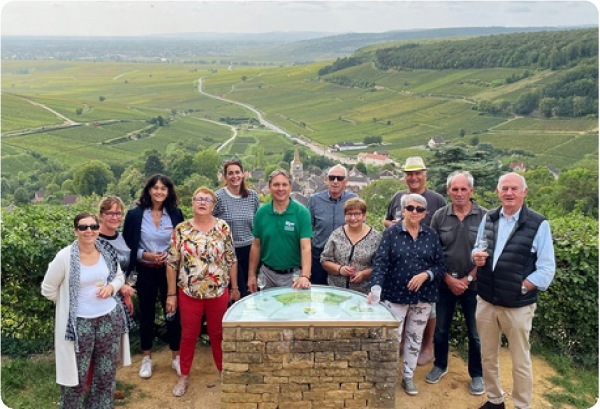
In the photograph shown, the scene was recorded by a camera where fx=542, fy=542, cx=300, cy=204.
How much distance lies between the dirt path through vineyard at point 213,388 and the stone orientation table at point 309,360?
55 centimetres

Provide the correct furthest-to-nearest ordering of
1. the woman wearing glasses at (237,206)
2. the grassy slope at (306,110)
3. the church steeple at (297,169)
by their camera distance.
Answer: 1. the grassy slope at (306,110)
2. the church steeple at (297,169)
3. the woman wearing glasses at (237,206)

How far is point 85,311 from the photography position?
3.49 metres

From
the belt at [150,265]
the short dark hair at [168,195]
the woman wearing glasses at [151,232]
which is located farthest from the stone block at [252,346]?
the short dark hair at [168,195]

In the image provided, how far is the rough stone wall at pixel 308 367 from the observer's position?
353 centimetres

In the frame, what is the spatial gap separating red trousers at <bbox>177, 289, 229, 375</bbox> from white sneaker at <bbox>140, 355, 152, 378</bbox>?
0.41m

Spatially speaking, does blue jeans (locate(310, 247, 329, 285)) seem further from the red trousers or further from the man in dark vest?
the man in dark vest

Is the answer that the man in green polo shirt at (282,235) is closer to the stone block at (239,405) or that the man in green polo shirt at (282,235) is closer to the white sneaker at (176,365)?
the stone block at (239,405)

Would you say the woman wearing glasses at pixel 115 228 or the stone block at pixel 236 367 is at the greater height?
the woman wearing glasses at pixel 115 228

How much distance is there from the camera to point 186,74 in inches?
6398

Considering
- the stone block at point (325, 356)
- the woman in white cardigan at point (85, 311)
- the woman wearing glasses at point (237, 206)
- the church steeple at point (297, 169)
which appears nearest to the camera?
the woman in white cardigan at point (85, 311)

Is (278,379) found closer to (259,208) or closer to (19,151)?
(259,208)

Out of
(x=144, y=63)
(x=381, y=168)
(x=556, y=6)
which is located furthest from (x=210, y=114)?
(x=144, y=63)

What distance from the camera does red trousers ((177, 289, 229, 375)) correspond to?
13.0 feet

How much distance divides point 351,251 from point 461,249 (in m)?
0.81
